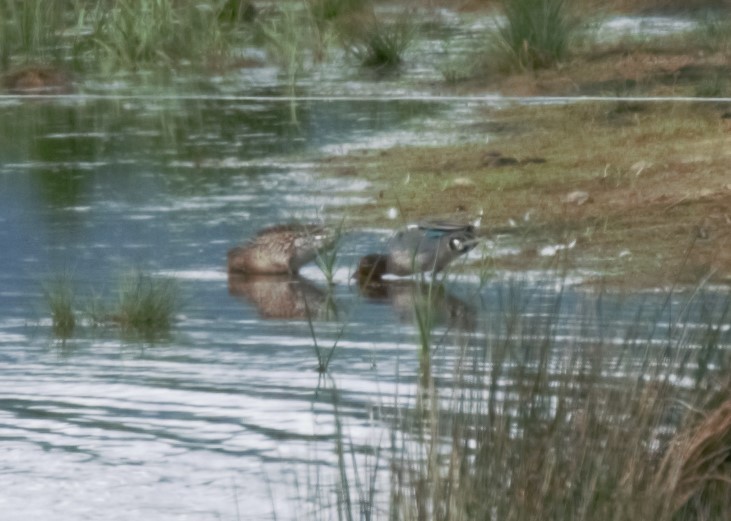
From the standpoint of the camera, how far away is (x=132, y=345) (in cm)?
718

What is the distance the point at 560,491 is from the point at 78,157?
331 inches

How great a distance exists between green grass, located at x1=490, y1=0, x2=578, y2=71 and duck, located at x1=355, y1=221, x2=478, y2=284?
221 inches

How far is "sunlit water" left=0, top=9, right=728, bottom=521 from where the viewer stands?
203 inches

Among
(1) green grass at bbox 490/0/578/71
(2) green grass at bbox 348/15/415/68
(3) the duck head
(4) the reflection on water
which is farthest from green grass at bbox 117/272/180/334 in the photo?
(2) green grass at bbox 348/15/415/68

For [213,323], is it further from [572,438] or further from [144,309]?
[572,438]

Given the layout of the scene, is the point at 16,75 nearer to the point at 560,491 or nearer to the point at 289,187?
the point at 289,187

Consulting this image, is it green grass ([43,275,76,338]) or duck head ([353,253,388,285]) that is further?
duck head ([353,253,388,285])

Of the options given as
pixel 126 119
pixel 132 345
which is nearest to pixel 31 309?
pixel 132 345

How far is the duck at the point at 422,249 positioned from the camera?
7.92 metres

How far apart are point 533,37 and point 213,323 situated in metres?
6.84

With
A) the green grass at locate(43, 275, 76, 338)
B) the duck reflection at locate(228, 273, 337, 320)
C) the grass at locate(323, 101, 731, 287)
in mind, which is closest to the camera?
the green grass at locate(43, 275, 76, 338)

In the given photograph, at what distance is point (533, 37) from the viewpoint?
552 inches

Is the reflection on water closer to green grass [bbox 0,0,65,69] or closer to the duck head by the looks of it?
the duck head

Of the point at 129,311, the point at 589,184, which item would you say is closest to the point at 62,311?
the point at 129,311
